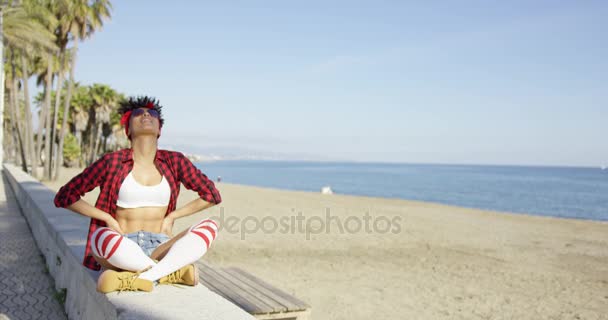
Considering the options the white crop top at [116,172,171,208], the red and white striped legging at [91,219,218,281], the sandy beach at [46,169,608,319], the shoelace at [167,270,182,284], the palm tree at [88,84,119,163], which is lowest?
the sandy beach at [46,169,608,319]

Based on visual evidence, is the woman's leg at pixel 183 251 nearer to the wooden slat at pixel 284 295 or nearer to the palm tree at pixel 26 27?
the wooden slat at pixel 284 295

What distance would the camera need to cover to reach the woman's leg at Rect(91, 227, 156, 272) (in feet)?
10.0

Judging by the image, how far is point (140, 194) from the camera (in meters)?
3.42

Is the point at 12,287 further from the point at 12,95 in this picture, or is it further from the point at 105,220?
the point at 12,95

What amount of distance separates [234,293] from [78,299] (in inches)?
51.7

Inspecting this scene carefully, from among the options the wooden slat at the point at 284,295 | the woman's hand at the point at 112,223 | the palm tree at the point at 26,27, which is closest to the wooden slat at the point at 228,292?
the wooden slat at the point at 284,295

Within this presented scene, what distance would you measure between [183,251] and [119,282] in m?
0.45

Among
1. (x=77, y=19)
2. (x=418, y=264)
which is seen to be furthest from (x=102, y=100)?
(x=418, y=264)

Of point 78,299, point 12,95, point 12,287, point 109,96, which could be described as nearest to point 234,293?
point 78,299

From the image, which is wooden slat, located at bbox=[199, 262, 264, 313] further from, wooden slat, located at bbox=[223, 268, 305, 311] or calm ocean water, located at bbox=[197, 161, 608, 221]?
calm ocean water, located at bbox=[197, 161, 608, 221]

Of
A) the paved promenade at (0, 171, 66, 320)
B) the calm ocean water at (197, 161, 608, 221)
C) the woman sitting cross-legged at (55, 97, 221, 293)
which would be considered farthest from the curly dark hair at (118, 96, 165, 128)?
Answer: the calm ocean water at (197, 161, 608, 221)

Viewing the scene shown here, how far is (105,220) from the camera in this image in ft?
11.0

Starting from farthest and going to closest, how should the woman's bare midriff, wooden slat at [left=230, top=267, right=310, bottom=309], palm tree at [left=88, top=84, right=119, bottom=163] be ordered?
1. palm tree at [left=88, top=84, right=119, bottom=163]
2. wooden slat at [left=230, top=267, right=310, bottom=309]
3. the woman's bare midriff

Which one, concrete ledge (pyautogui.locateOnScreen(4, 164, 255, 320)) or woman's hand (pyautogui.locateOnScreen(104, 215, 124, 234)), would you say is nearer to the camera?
concrete ledge (pyautogui.locateOnScreen(4, 164, 255, 320))
